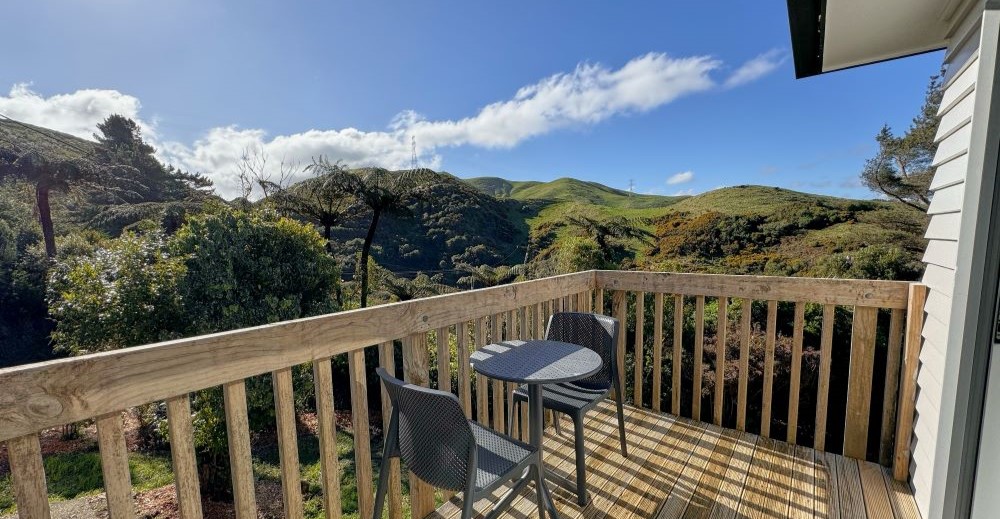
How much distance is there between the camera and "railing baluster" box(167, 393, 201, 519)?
113 cm

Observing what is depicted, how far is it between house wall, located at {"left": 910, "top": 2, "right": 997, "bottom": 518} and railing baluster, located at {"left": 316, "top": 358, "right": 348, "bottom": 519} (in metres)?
2.14

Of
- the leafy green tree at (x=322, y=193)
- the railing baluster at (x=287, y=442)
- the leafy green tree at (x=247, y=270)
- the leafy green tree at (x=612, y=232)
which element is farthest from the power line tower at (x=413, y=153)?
the railing baluster at (x=287, y=442)

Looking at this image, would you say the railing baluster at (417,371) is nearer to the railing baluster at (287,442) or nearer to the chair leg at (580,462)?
the railing baluster at (287,442)

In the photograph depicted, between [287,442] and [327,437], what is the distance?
157 millimetres

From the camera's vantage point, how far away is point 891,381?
2268 millimetres

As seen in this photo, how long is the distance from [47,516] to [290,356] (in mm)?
612

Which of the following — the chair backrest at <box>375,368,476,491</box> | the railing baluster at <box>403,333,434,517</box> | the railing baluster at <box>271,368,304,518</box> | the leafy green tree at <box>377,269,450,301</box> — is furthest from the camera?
the leafy green tree at <box>377,269,450,301</box>

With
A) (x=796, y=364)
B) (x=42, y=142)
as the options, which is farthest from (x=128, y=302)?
(x=42, y=142)

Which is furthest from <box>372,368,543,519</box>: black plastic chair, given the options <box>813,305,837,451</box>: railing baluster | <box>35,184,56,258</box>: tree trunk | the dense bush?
<box>35,184,56,258</box>: tree trunk

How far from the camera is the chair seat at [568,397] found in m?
2.05

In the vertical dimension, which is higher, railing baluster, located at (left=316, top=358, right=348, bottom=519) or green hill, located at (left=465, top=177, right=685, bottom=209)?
green hill, located at (left=465, top=177, right=685, bottom=209)

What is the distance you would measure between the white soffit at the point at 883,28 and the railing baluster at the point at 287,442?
2.85 metres

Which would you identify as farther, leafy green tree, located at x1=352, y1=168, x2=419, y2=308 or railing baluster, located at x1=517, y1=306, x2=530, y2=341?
leafy green tree, located at x1=352, y1=168, x2=419, y2=308

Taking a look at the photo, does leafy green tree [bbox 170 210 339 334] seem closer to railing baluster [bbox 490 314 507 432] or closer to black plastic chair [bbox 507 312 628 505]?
railing baluster [bbox 490 314 507 432]
